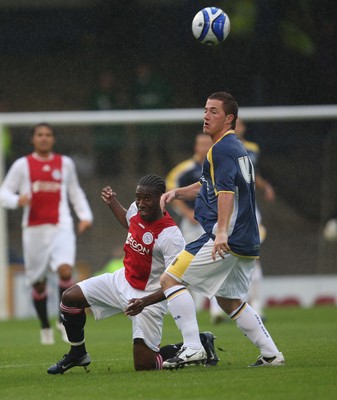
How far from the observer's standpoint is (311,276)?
18.4 meters

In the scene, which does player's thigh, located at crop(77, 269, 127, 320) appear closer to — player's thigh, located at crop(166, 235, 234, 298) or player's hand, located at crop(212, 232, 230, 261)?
player's thigh, located at crop(166, 235, 234, 298)

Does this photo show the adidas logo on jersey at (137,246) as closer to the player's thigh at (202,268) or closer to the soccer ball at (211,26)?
the player's thigh at (202,268)

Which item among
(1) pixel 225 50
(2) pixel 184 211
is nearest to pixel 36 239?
(2) pixel 184 211

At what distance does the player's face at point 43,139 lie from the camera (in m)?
12.8

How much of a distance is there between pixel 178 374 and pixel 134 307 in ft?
1.91

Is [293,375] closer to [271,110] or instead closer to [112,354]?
[112,354]

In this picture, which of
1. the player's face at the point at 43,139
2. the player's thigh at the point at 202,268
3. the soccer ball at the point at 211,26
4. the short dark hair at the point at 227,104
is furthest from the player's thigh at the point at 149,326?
the player's face at the point at 43,139

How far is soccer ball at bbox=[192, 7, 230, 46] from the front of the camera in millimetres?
9617

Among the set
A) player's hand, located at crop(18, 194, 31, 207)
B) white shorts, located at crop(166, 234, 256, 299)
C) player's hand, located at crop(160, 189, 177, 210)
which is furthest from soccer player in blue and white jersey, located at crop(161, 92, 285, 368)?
player's hand, located at crop(18, 194, 31, 207)

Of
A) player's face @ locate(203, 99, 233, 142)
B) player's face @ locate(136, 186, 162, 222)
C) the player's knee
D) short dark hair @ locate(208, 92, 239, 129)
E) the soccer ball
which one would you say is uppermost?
the soccer ball

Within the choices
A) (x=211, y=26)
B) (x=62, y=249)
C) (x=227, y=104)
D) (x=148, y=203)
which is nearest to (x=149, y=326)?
(x=148, y=203)

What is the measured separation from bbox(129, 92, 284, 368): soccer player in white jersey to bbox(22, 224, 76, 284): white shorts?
478cm

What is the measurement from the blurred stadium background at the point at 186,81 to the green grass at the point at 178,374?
19.4ft

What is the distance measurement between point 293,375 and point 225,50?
1324 centimetres
